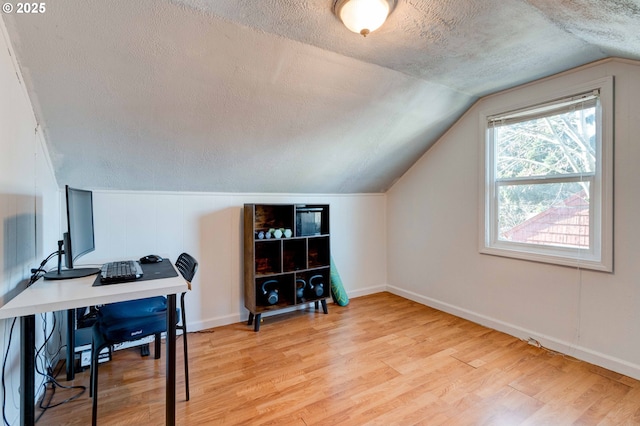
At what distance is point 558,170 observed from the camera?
8.26 feet

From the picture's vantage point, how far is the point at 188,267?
78.8 inches

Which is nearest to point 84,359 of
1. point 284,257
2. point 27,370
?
point 27,370

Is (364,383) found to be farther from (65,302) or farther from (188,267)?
(65,302)

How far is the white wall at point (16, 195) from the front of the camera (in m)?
1.45

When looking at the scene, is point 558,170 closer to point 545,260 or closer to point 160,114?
point 545,260

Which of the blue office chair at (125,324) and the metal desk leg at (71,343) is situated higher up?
the blue office chair at (125,324)

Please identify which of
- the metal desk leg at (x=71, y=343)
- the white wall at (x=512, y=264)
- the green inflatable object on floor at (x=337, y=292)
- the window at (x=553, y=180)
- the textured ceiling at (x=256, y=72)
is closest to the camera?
the textured ceiling at (x=256, y=72)

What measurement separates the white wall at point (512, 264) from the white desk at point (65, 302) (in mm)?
2762

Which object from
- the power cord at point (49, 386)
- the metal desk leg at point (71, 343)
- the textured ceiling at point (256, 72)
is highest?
the textured ceiling at point (256, 72)

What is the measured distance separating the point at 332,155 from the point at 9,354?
260 centimetres

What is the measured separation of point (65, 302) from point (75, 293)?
0.34 ft

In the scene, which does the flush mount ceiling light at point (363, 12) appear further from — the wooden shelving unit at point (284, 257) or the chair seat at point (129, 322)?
the chair seat at point (129, 322)

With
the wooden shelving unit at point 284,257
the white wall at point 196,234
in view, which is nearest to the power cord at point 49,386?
the white wall at point 196,234

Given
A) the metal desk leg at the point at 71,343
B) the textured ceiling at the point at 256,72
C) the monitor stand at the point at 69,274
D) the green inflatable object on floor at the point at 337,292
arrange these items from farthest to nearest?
the green inflatable object on floor at the point at 337,292 < the metal desk leg at the point at 71,343 < the monitor stand at the point at 69,274 < the textured ceiling at the point at 256,72
